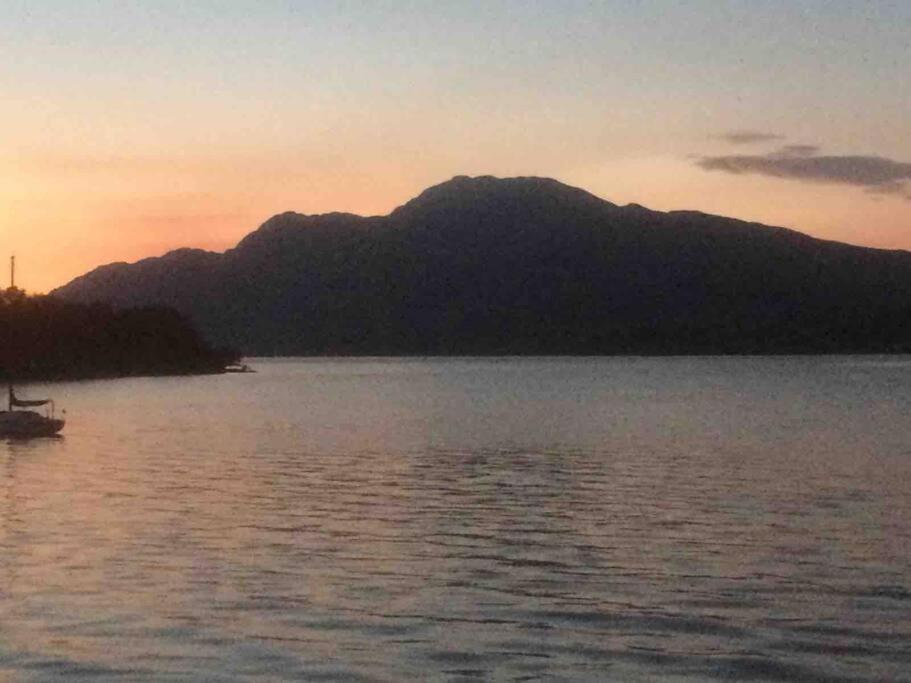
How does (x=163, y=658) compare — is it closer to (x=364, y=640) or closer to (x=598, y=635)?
(x=364, y=640)

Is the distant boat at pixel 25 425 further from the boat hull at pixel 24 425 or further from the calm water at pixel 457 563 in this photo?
the calm water at pixel 457 563

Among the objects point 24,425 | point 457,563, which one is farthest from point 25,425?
point 457,563

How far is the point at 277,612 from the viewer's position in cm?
2358

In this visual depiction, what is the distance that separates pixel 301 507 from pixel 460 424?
50.4m

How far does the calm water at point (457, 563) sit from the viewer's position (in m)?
20.4

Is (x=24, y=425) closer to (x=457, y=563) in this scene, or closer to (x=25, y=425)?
(x=25, y=425)

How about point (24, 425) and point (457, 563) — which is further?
point (24, 425)

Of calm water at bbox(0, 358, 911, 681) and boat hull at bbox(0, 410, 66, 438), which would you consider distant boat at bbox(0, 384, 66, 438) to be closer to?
boat hull at bbox(0, 410, 66, 438)

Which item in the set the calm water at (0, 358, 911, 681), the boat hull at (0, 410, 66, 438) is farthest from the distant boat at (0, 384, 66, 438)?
the calm water at (0, 358, 911, 681)

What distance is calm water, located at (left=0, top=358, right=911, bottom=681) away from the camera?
20.4m

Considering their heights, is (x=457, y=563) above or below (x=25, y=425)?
below

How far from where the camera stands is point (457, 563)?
29547mm

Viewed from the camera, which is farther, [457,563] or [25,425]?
[25,425]

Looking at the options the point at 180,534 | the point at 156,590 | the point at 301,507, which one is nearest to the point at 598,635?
the point at 156,590
